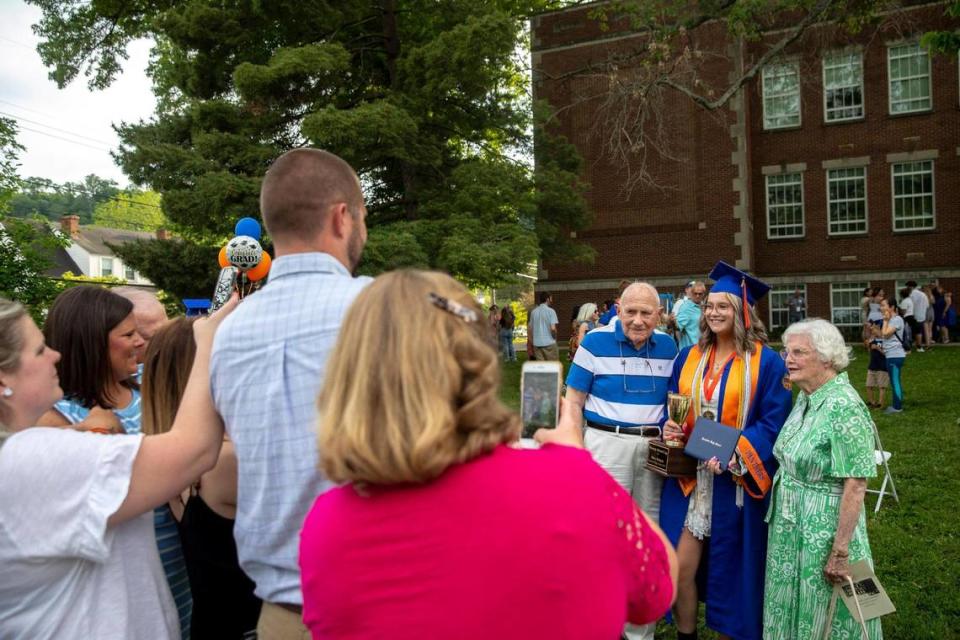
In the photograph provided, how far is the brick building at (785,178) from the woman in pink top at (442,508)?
25.4 metres

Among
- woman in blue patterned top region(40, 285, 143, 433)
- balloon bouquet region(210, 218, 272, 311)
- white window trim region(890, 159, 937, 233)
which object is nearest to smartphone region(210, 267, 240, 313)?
balloon bouquet region(210, 218, 272, 311)

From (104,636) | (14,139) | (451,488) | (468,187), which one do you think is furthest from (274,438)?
(468,187)

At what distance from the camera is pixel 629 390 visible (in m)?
4.68

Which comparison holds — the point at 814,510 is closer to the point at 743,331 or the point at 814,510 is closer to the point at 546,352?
the point at 743,331

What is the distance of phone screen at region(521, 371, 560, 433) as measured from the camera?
2020 mm

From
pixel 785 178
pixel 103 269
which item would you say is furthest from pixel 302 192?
pixel 103 269

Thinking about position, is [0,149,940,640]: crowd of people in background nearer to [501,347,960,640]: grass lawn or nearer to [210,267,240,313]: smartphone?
[210,267,240,313]: smartphone

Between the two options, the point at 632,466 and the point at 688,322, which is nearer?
the point at 632,466

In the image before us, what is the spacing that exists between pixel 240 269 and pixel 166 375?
1.52 feet

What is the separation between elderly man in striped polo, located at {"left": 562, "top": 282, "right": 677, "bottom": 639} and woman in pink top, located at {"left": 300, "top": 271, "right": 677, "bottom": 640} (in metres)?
3.23

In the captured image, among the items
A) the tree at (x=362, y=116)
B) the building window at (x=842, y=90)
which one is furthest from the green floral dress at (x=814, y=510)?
the building window at (x=842, y=90)

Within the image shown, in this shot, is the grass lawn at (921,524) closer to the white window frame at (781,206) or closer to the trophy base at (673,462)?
the trophy base at (673,462)

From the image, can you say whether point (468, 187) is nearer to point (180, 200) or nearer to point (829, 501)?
point (180, 200)

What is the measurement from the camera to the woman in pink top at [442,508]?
1.27 meters
